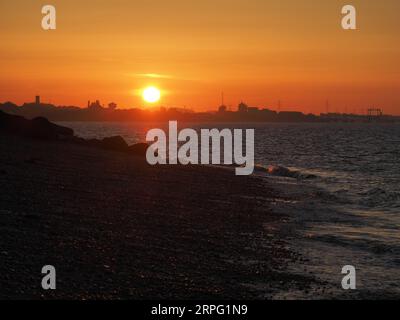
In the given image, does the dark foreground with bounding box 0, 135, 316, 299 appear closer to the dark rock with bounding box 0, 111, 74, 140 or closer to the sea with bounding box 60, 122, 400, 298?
the sea with bounding box 60, 122, 400, 298

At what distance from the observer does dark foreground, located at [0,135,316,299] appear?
12375 mm

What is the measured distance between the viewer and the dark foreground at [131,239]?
1238 centimetres

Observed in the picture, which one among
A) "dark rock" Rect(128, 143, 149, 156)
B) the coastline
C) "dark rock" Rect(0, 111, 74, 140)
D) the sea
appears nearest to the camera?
the coastline

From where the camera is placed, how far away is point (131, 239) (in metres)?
16.5

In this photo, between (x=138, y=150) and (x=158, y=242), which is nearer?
(x=158, y=242)
